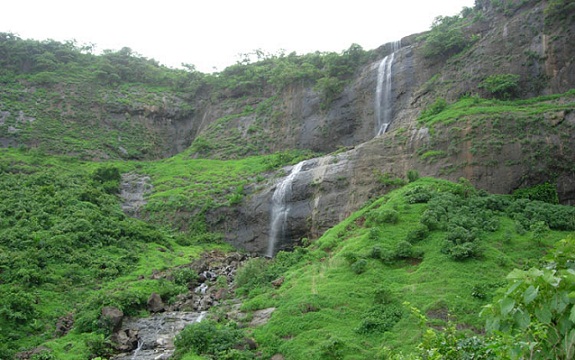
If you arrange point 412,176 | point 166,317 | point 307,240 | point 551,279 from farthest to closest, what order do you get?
point 412,176 → point 307,240 → point 166,317 → point 551,279

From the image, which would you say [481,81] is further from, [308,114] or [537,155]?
[308,114]

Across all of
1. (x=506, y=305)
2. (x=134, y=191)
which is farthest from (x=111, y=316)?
(x=134, y=191)

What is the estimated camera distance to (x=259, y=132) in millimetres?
50344

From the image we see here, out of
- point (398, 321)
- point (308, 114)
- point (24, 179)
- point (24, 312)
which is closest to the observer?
point (398, 321)

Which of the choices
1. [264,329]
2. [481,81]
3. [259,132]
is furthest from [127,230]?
[481,81]

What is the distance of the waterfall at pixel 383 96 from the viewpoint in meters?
41.5

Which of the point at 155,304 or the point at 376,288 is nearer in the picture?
the point at 376,288

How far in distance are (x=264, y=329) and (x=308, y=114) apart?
1340 inches

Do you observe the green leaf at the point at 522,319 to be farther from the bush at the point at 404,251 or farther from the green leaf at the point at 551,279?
the bush at the point at 404,251

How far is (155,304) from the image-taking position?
20.6 m

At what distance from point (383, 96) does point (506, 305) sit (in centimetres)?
4054

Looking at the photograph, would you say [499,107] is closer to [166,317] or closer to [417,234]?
[417,234]

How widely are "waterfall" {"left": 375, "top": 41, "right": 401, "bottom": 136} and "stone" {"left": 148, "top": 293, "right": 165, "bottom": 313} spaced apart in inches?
1025

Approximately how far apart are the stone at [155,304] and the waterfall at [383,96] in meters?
26.0
